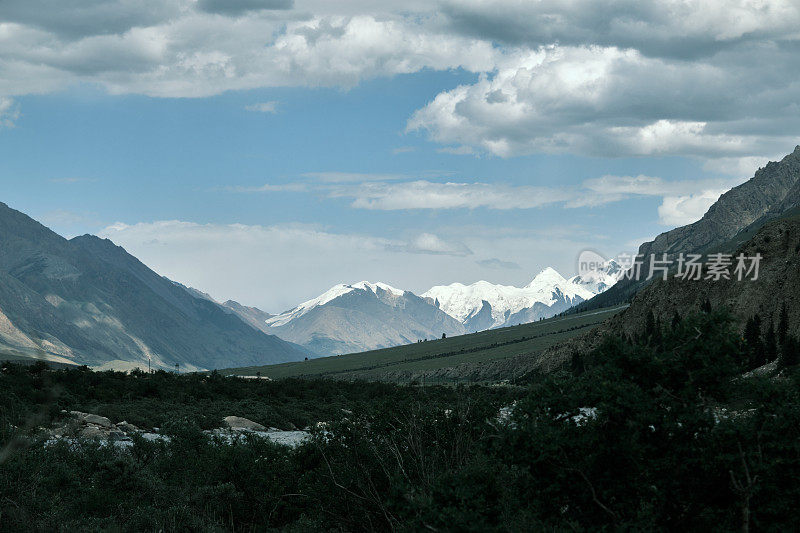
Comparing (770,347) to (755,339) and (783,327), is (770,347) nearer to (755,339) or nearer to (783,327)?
(755,339)

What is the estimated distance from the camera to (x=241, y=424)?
1923 inches

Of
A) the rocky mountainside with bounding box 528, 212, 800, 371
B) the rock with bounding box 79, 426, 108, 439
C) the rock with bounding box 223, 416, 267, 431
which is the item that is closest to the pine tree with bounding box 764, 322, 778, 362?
the rocky mountainside with bounding box 528, 212, 800, 371

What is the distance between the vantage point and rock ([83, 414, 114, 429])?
41381 millimetres

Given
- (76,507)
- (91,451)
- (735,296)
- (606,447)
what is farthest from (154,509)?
(735,296)

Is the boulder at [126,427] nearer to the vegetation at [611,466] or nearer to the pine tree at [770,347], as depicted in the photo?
the vegetation at [611,466]

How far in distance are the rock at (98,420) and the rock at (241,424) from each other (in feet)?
25.5

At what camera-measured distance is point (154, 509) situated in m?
19.7

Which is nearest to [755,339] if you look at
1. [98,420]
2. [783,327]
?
[783,327]

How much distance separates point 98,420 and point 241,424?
31.8 feet

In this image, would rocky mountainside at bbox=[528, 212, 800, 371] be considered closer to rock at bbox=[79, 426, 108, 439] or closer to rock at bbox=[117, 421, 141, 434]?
rock at bbox=[117, 421, 141, 434]

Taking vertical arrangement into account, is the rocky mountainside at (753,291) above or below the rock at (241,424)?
above

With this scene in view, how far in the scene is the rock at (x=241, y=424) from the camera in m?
48.0

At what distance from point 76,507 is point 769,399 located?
1841cm

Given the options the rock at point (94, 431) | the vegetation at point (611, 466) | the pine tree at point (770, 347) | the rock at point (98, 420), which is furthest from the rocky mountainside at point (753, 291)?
the vegetation at point (611, 466)
